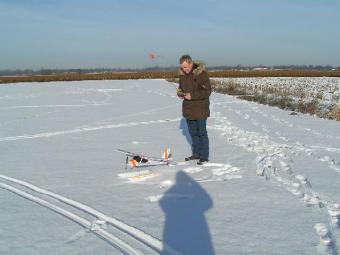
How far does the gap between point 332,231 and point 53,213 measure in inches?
121

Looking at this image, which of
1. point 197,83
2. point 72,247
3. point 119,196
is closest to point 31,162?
point 119,196

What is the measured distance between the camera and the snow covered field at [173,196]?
148 inches

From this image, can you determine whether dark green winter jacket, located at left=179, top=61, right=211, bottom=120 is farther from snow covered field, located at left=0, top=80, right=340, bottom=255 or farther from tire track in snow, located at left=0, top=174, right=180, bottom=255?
tire track in snow, located at left=0, top=174, right=180, bottom=255

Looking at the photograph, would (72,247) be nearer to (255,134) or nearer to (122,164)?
(122,164)

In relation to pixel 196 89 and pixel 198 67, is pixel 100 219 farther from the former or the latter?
pixel 198 67

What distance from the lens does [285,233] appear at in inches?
154

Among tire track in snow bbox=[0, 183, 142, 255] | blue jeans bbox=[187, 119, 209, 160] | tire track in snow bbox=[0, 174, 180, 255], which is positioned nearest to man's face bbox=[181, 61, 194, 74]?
blue jeans bbox=[187, 119, 209, 160]

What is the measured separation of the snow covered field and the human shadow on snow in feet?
0.04

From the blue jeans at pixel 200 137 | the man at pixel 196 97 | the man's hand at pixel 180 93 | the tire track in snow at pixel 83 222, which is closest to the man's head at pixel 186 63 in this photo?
the man at pixel 196 97

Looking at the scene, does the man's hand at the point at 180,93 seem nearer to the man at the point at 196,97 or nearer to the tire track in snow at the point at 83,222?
the man at the point at 196,97

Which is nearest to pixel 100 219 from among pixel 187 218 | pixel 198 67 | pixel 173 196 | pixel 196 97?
pixel 187 218

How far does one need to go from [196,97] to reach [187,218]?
2746 mm

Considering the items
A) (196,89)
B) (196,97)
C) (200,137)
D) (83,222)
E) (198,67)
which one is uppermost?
(198,67)

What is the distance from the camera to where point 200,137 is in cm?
696
